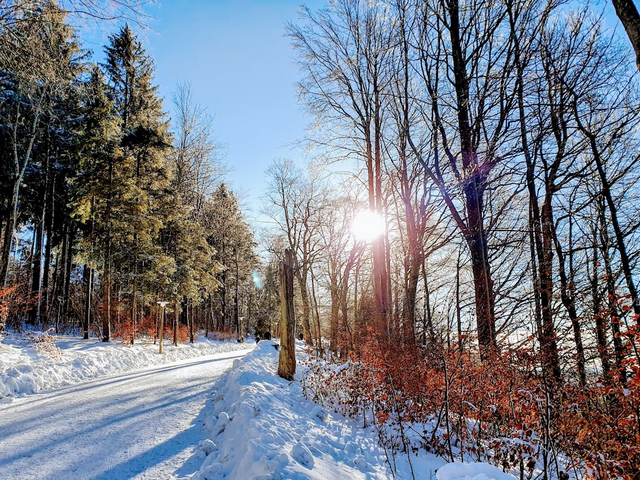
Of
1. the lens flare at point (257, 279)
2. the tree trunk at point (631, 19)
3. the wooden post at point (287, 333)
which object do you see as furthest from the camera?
the lens flare at point (257, 279)

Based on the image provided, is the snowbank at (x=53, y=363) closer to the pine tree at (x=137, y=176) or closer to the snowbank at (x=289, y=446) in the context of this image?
the pine tree at (x=137, y=176)

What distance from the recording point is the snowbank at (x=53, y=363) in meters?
6.44

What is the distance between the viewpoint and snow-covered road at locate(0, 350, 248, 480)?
3.31 metres

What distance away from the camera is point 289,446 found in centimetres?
363

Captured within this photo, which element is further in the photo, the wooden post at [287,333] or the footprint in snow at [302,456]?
the wooden post at [287,333]

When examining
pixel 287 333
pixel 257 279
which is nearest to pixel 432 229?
pixel 287 333

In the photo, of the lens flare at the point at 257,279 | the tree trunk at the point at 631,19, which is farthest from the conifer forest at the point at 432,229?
the lens flare at the point at 257,279

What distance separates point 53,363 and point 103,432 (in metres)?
5.12

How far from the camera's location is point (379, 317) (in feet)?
33.0

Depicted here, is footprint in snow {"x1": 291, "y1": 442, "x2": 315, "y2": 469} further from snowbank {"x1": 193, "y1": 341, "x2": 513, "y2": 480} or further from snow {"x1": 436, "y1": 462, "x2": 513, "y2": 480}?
snow {"x1": 436, "y1": 462, "x2": 513, "y2": 480}

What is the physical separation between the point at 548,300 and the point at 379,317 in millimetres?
4557

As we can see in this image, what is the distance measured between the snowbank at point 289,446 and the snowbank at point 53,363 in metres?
3.95

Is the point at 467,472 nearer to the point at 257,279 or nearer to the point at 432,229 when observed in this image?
the point at 432,229

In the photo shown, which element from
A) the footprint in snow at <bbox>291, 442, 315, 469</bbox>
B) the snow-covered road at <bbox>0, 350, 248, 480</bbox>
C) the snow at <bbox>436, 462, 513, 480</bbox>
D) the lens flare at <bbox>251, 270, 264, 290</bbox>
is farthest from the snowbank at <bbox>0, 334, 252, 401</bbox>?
the lens flare at <bbox>251, 270, 264, 290</bbox>
